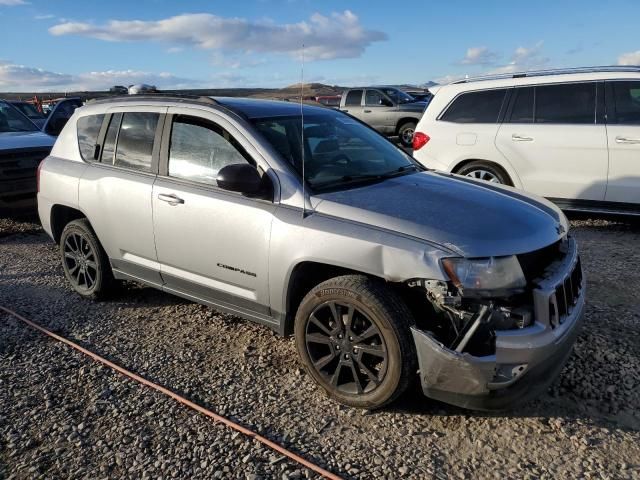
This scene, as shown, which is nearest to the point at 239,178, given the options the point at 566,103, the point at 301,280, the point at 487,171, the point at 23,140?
the point at 301,280

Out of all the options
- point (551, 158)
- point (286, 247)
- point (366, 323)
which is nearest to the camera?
point (366, 323)

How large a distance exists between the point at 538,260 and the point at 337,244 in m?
1.13

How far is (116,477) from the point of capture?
2674 mm

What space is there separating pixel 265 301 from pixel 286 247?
437 mm

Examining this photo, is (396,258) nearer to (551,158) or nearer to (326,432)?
(326,432)

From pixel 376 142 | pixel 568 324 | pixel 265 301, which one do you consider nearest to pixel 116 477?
pixel 265 301

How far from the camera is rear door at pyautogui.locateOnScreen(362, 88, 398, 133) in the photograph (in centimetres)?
1736

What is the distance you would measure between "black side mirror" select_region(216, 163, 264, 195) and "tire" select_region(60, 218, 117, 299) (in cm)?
193

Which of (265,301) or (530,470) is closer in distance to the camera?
(530,470)

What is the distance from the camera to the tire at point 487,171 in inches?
275

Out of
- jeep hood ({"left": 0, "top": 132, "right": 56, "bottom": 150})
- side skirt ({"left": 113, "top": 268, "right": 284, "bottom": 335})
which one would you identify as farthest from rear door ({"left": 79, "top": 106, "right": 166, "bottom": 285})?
jeep hood ({"left": 0, "top": 132, "right": 56, "bottom": 150})

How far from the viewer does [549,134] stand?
666cm

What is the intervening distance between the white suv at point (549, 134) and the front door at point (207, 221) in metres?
4.17

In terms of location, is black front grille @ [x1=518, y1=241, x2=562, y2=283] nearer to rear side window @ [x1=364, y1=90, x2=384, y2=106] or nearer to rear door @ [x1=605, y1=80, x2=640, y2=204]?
rear door @ [x1=605, y1=80, x2=640, y2=204]
